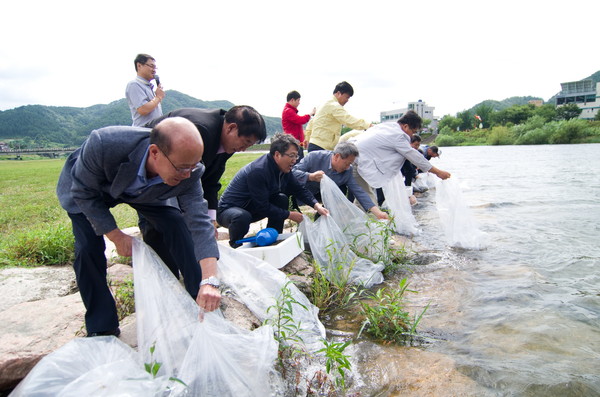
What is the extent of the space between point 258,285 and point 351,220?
1709mm

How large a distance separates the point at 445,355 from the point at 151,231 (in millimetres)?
1894

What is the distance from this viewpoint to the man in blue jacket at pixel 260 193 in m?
3.25

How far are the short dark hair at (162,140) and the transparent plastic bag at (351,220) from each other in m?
2.38

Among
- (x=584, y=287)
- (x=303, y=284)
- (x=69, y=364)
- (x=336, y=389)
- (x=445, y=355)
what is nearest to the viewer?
(x=69, y=364)

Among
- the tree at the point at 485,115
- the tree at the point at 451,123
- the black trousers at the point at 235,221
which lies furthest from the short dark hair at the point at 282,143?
the tree at the point at 485,115

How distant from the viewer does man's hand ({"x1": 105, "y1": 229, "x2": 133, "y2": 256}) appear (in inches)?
70.3

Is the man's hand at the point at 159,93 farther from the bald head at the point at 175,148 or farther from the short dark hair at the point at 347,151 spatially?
the bald head at the point at 175,148

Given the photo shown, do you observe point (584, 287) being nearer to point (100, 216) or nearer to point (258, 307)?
point (258, 307)

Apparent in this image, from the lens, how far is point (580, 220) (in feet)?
19.9

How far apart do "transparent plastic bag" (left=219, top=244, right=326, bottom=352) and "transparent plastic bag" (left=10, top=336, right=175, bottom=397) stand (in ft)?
2.61

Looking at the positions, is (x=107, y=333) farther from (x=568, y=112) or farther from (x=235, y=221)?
(x=568, y=112)

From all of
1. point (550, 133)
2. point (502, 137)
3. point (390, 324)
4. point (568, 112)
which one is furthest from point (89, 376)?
point (568, 112)

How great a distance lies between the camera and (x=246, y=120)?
2.29 metres

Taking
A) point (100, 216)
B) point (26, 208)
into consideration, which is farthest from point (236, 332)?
point (26, 208)
